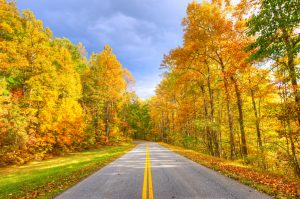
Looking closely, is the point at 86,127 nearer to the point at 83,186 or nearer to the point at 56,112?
the point at 56,112

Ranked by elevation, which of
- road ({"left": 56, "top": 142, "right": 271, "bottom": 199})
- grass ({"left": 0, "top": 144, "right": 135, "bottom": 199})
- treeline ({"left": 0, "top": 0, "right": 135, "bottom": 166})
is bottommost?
grass ({"left": 0, "top": 144, "right": 135, "bottom": 199})

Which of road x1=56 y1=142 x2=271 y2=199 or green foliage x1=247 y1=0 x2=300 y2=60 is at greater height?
green foliage x1=247 y1=0 x2=300 y2=60

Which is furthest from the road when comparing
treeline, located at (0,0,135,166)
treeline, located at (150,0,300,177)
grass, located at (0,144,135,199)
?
treeline, located at (0,0,135,166)

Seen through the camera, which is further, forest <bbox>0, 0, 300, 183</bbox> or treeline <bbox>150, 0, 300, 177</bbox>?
forest <bbox>0, 0, 300, 183</bbox>

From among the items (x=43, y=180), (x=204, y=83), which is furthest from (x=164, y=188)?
(x=204, y=83)

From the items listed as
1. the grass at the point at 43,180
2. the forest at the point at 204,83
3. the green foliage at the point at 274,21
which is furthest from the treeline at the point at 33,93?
the green foliage at the point at 274,21

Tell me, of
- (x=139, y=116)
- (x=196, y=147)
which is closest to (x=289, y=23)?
(x=196, y=147)

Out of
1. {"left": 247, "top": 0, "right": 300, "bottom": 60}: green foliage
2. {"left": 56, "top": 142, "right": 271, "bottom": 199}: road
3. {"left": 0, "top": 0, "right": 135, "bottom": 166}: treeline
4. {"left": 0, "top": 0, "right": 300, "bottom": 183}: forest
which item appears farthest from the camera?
{"left": 0, "top": 0, "right": 135, "bottom": 166}: treeline

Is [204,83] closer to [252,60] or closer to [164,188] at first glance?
[252,60]

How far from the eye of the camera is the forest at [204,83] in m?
9.79

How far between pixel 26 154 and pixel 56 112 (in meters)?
5.88

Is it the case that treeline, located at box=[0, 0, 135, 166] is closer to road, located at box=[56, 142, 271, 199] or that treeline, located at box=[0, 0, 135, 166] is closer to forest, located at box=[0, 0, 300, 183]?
forest, located at box=[0, 0, 300, 183]

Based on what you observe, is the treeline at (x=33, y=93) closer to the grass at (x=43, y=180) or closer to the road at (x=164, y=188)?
the grass at (x=43, y=180)

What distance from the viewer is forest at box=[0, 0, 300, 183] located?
32.1ft
